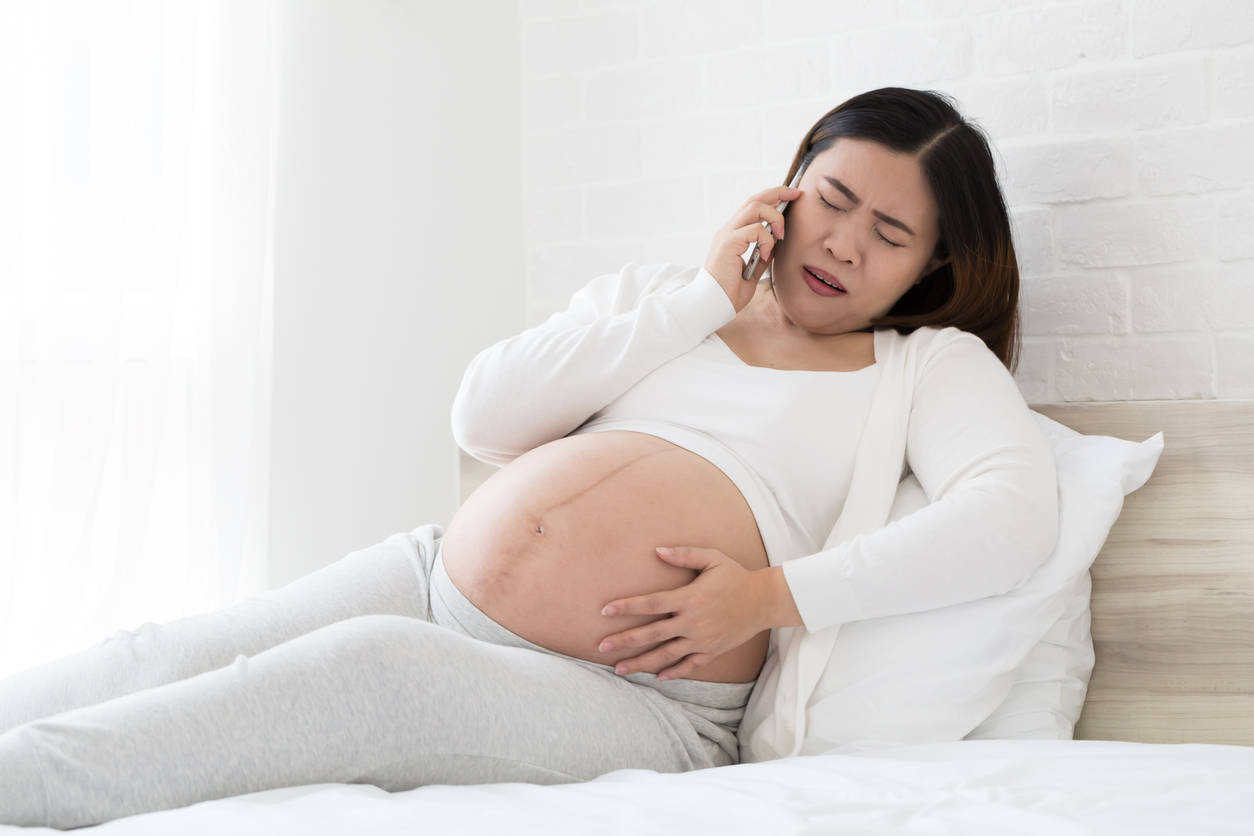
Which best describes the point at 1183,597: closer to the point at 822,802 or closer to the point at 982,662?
the point at 982,662

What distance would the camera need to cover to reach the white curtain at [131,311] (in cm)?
136

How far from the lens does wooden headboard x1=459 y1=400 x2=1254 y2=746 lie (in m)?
1.36

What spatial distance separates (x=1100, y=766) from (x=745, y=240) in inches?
30.6

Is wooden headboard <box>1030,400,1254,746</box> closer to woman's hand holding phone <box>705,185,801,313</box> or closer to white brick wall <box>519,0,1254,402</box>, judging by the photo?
white brick wall <box>519,0,1254,402</box>

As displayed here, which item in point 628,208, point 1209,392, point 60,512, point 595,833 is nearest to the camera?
point 595,833

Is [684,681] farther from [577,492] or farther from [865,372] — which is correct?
[865,372]

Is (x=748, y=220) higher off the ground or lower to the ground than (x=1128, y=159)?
lower

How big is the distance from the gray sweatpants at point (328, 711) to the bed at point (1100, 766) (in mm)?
41

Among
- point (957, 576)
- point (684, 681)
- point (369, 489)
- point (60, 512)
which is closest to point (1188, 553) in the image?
point (957, 576)

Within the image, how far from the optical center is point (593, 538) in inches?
48.7

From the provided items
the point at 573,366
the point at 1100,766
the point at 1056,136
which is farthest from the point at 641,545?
the point at 1056,136

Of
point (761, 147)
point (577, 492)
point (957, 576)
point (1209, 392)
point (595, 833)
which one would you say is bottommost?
point (595, 833)

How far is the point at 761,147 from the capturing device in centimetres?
189

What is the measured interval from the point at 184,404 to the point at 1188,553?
4.53 ft
